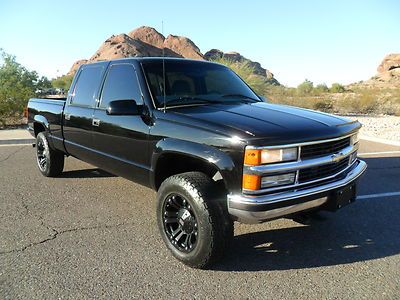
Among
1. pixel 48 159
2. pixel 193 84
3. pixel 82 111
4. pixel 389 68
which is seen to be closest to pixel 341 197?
pixel 193 84

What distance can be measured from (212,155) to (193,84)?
4.90 feet

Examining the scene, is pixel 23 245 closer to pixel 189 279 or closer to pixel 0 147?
pixel 189 279

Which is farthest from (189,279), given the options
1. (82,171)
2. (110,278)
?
(82,171)

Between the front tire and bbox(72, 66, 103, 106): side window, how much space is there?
7.10ft

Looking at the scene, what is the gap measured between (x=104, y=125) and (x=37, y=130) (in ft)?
9.87

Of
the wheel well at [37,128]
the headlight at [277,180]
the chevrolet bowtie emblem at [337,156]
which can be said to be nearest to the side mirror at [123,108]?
the headlight at [277,180]

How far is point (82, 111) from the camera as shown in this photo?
5.29 meters

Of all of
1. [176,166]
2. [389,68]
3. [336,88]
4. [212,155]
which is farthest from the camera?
[389,68]

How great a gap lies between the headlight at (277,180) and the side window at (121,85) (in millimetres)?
1773

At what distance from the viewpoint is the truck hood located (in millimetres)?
3143

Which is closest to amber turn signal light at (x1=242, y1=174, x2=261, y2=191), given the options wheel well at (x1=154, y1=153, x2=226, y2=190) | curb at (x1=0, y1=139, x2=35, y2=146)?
wheel well at (x1=154, y1=153, x2=226, y2=190)

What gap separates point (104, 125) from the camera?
4727 millimetres

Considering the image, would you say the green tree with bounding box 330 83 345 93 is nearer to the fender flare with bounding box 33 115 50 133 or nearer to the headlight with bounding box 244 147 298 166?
the fender flare with bounding box 33 115 50 133

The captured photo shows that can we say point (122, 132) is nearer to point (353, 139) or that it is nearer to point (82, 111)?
point (82, 111)
